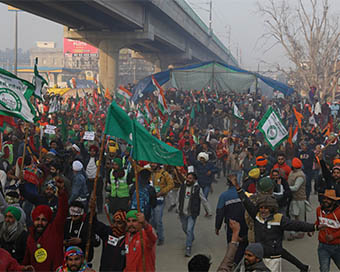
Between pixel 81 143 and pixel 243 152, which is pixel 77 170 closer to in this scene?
pixel 81 143

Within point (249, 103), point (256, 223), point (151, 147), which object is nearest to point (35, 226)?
point (151, 147)

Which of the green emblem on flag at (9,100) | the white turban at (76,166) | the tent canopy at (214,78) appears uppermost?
the tent canopy at (214,78)

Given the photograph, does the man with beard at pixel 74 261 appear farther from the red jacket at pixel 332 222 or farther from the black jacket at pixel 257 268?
the red jacket at pixel 332 222

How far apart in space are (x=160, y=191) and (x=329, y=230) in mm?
3317

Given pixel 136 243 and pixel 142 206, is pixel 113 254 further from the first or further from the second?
pixel 142 206

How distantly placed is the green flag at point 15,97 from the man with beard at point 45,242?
190cm

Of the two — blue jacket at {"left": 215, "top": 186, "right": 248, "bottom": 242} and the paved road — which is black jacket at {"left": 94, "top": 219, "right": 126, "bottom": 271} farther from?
the paved road

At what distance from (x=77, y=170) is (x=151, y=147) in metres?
3.31

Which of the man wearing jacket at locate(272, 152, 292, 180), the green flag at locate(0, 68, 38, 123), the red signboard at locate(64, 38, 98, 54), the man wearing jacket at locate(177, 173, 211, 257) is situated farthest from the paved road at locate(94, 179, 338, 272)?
the red signboard at locate(64, 38, 98, 54)

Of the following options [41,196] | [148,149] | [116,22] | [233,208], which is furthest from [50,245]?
[116,22]

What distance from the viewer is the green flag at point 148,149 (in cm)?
522

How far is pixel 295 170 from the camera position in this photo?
8180 millimetres

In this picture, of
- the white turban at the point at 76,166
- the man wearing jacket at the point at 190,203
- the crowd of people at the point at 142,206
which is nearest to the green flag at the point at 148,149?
the crowd of people at the point at 142,206

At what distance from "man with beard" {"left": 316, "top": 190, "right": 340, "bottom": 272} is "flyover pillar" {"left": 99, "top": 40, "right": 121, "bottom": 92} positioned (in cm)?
3297
